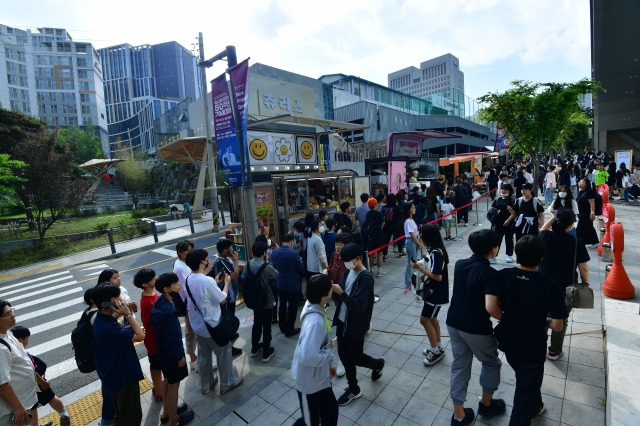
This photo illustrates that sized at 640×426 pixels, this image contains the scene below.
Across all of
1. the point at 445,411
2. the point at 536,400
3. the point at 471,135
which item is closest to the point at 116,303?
the point at 445,411

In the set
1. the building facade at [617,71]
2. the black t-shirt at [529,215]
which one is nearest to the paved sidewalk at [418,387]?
the black t-shirt at [529,215]

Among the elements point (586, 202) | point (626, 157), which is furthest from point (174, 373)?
point (626, 157)

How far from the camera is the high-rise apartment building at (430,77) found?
143 meters

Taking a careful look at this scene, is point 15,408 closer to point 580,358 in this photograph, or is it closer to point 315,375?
point 315,375

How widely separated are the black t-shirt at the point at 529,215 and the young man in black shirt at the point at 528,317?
4343mm

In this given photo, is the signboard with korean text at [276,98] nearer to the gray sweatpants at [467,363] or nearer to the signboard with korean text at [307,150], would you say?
the signboard with korean text at [307,150]

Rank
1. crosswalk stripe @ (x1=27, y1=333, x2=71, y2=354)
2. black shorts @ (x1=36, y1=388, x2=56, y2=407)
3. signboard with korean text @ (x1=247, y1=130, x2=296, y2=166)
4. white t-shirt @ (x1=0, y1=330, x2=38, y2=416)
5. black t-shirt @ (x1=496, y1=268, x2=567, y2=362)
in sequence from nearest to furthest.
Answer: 1. black t-shirt @ (x1=496, y1=268, x2=567, y2=362)
2. white t-shirt @ (x1=0, y1=330, x2=38, y2=416)
3. black shorts @ (x1=36, y1=388, x2=56, y2=407)
4. crosswalk stripe @ (x1=27, y1=333, x2=71, y2=354)
5. signboard with korean text @ (x1=247, y1=130, x2=296, y2=166)

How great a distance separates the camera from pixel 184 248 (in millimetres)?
4746

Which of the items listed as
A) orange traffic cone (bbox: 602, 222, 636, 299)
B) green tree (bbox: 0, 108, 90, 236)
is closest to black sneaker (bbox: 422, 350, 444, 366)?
orange traffic cone (bbox: 602, 222, 636, 299)

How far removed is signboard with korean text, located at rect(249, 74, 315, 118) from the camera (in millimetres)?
18484

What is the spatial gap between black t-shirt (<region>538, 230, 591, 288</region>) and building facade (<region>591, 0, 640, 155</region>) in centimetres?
3322

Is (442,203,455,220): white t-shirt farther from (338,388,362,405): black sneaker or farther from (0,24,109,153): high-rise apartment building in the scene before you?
(0,24,109,153): high-rise apartment building

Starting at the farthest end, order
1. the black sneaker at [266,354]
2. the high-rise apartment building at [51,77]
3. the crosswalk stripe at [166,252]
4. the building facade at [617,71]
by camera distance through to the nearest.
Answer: the high-rise apartment building at [51,77], the building facade at [617,71], the crosswalk stripe at [166,252], the black sneaker at [266,354]

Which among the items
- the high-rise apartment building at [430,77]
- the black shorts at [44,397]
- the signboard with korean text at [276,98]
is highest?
the high-rise apartment building at [430,77]
